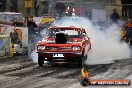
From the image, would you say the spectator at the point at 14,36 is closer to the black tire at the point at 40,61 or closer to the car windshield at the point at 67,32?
the car windshield at the point at 67,32

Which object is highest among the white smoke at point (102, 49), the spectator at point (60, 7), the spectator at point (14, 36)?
the spectator at point (60, 7)

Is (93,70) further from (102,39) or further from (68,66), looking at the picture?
(102,39)

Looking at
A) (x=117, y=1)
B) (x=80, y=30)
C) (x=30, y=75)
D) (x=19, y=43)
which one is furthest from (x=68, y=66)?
(x=117, y=1)

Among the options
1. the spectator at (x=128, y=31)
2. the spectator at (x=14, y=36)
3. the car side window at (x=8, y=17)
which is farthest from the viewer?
the car side window at (x=8, y=17)

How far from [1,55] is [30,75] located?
606 cm

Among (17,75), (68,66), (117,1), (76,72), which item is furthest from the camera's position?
(117,1)

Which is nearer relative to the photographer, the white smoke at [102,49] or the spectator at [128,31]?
the white smoke at [102,49]

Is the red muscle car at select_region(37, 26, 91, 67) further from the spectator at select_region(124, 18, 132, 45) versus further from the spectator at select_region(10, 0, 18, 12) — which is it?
the spectator at select_region(10, 0, 18, 12)

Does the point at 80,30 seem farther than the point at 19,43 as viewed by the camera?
No

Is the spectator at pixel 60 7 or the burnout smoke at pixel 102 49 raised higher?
the spectator at pixel 60 7

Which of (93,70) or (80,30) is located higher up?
(80,30)

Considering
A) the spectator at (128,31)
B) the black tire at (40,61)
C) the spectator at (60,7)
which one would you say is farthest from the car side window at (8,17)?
the black tire at (40,61)

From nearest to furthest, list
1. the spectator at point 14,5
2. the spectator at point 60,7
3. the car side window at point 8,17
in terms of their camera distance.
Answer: the car side window at point 8,17 < the spectator at point 60,7 < the spectator at point 14,5

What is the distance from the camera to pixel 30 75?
13.7 metres
